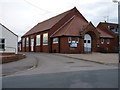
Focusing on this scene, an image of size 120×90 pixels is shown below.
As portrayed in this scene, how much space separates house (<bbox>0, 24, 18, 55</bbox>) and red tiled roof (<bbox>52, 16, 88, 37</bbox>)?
1037 cm

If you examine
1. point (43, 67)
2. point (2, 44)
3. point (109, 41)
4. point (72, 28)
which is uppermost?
point (72, 28)

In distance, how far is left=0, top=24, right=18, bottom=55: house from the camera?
873 inches

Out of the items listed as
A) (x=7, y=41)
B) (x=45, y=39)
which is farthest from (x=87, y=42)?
(x=7, y=41)

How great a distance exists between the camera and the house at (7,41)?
22.2 meters

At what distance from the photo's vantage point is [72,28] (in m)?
32.7

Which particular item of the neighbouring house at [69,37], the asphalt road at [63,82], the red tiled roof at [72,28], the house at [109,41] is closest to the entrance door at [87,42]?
the neighbouring house at [69,37]

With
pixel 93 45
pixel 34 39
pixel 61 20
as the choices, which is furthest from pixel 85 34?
pixel 34 39

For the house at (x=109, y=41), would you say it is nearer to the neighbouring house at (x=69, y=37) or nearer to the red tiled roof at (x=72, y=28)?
the neighbouring house at (x=69, y=37)

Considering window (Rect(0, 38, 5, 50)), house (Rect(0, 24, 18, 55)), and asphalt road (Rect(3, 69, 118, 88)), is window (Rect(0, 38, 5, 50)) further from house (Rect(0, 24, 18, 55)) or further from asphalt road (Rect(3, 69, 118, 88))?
asphalt road (Rect(3, 69, 118, 88))

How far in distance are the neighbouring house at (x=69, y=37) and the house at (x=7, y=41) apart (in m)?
10.0

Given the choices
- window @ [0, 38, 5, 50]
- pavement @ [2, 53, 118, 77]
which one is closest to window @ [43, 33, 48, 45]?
window @ [0, 38, 5, 50]

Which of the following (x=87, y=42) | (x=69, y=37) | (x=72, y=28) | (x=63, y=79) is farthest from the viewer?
(x=87, y=42)

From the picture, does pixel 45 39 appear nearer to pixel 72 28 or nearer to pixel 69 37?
pixel 72 28

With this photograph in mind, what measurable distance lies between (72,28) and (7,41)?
47.3 feet
